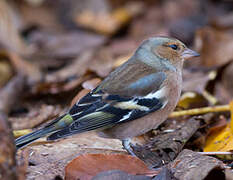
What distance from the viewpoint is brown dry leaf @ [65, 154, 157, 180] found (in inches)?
122

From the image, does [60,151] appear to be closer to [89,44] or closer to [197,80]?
[197,80]

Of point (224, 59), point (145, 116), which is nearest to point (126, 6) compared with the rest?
point (224, 59)

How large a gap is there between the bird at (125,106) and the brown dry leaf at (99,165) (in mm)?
509

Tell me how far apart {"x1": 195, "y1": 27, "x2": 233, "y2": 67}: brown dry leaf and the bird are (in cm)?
211

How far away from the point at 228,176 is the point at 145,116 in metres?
1.12

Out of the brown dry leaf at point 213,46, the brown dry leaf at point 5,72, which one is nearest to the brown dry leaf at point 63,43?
the brown dry leaf at point 5,72

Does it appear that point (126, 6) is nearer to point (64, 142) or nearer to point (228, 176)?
point (64, 142)

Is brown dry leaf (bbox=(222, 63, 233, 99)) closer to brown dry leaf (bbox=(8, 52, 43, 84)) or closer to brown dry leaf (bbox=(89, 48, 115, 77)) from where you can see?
brown dry leaf (bbox=(89, 48, 115, 77))

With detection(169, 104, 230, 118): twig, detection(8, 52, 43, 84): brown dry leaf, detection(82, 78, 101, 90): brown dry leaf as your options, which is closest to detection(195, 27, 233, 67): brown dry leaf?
detection(169, 104, 230, 118): twig

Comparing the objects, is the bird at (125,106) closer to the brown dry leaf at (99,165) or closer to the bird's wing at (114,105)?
the bird's wing at (114,105)

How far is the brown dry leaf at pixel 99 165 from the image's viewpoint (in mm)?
3092

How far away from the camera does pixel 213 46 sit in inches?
252

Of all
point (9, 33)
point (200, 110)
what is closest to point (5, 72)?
point (9, 33)

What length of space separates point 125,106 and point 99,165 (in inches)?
34.2
